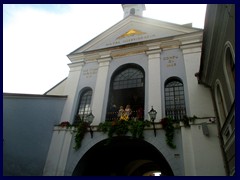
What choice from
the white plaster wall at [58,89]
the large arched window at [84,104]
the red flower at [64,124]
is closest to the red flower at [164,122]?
the large arched window at [84,104]

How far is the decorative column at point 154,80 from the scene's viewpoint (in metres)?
10.4

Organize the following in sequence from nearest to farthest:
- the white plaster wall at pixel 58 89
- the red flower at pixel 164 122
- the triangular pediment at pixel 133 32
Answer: the red flower at pixel 164 122 < the triangular pediment at pixel 133 32 < the white plaster wall at pixel 58 89

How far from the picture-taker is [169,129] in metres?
9.16

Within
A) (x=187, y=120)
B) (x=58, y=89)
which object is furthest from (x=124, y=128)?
(x=58, y=89)

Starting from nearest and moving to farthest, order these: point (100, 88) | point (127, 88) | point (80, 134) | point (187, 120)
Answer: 1. point (187, 120)
2. point (80, 134)
3. point (100, 88)
4. point (127, 88)

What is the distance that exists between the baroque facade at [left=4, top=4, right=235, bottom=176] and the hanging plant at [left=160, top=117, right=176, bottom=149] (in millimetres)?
186

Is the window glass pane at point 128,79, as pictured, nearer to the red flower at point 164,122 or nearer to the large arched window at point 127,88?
the large arched window at point 127,88

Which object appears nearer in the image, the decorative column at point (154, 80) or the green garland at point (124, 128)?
the green garland at point (124, 128)

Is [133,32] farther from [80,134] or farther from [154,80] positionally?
[80,134]

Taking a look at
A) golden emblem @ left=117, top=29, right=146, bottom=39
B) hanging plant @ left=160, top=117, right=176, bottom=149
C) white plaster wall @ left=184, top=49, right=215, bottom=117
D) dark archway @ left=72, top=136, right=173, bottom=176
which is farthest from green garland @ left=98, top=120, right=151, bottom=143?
golden emblem @ left=117, top=29, right=146, bottom=39

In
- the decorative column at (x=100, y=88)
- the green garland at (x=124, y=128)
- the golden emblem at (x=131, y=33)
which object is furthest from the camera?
the golden emblem at (x=131, y=33)

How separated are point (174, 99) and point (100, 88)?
4.39m

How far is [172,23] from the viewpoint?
13.5 m

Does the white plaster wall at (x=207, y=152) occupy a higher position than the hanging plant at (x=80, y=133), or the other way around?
the hanging plant at (x=80, y=133)
